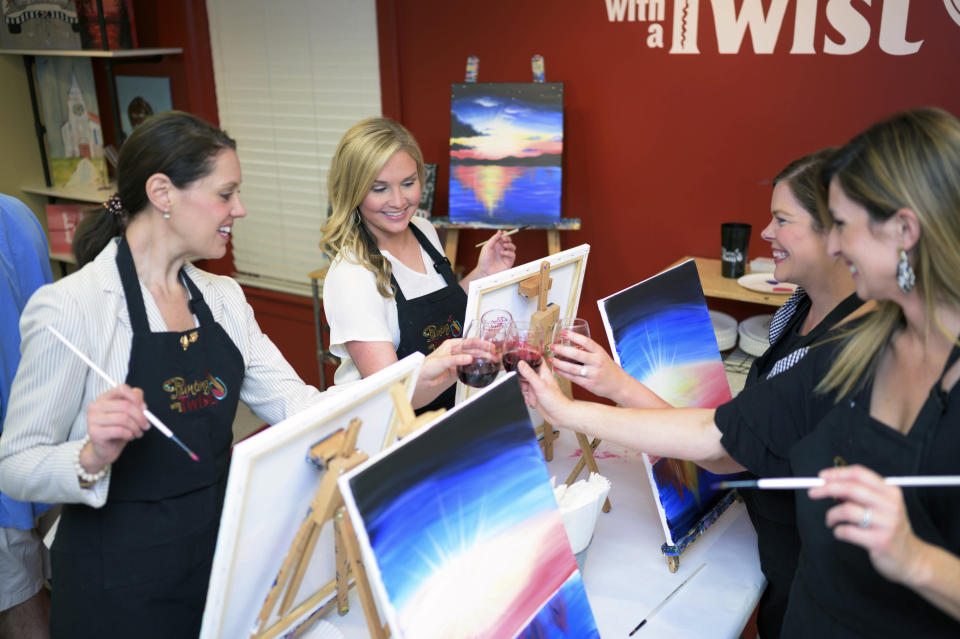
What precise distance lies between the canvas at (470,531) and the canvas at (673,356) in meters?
0.47

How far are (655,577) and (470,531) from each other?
0.61m

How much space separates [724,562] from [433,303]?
3.55 ft

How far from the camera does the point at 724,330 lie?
318 cm

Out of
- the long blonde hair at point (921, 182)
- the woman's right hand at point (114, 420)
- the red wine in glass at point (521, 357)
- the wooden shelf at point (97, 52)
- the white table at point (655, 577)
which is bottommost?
the white table at point (655, 577)

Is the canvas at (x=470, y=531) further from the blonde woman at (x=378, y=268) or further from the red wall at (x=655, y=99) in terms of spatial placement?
the red wall at (x=655, y=99)

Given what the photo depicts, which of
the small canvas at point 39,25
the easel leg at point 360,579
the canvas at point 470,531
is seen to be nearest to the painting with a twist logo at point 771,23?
the canvas at point 470,531

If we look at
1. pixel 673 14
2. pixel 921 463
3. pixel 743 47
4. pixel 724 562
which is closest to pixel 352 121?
pixel 673 14

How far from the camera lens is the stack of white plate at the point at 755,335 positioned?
3.04 meters

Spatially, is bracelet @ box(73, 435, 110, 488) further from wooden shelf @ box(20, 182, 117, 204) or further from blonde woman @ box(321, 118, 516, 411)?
wooden shelf @ box(20, 182, 117, 204)

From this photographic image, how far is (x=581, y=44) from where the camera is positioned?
11.7ft

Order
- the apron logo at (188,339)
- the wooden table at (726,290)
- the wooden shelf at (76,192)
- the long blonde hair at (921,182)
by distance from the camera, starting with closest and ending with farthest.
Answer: the long blonde hair at (921,182)
the apron logo at (188,339)
the wooden table at (726,290)
the wooden shelf at (76,192)

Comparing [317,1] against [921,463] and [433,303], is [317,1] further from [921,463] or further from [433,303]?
[921,463]

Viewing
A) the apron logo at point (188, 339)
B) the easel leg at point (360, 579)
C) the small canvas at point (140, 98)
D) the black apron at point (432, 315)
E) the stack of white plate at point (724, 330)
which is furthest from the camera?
the small canvas at point (140, 98)

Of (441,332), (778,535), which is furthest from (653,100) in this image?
(778,535)
